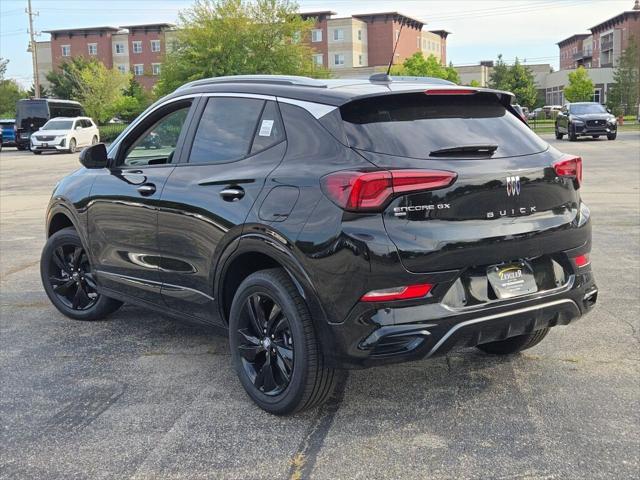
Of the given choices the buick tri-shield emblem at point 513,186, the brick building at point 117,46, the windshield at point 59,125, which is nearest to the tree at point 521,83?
the brick building at point 117,46

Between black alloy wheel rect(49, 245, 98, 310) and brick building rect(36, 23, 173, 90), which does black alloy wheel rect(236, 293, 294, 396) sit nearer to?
black alloy wheel rect(49, 245, 98, 310)

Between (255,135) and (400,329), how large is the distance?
1.41m

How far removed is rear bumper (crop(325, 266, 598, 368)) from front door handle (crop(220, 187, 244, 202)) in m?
0.94

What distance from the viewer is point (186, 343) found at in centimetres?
519

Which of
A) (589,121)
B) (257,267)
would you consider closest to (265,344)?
(257,267)

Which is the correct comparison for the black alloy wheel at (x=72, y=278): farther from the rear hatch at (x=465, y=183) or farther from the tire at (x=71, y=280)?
the rear hatch at (x=465, y=183)

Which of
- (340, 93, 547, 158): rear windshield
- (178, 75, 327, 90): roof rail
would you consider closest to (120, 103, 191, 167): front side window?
(178, 75, 327, 90): roof rail

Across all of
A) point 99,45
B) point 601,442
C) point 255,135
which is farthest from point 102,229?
point 99,45

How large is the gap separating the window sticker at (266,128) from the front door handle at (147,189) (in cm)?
95

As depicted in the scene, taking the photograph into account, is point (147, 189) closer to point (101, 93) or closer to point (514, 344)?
point (514, 344)

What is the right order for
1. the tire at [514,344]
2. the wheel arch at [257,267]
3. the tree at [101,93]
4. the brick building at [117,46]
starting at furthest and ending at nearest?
the brick building at [117,46] < the tree at [101,93] < the tire at [514,344] < the wheel arch at [257,267]

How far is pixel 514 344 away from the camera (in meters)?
4.69

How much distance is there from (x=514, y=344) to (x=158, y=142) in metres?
2.65

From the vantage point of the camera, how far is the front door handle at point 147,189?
464 centimetres
